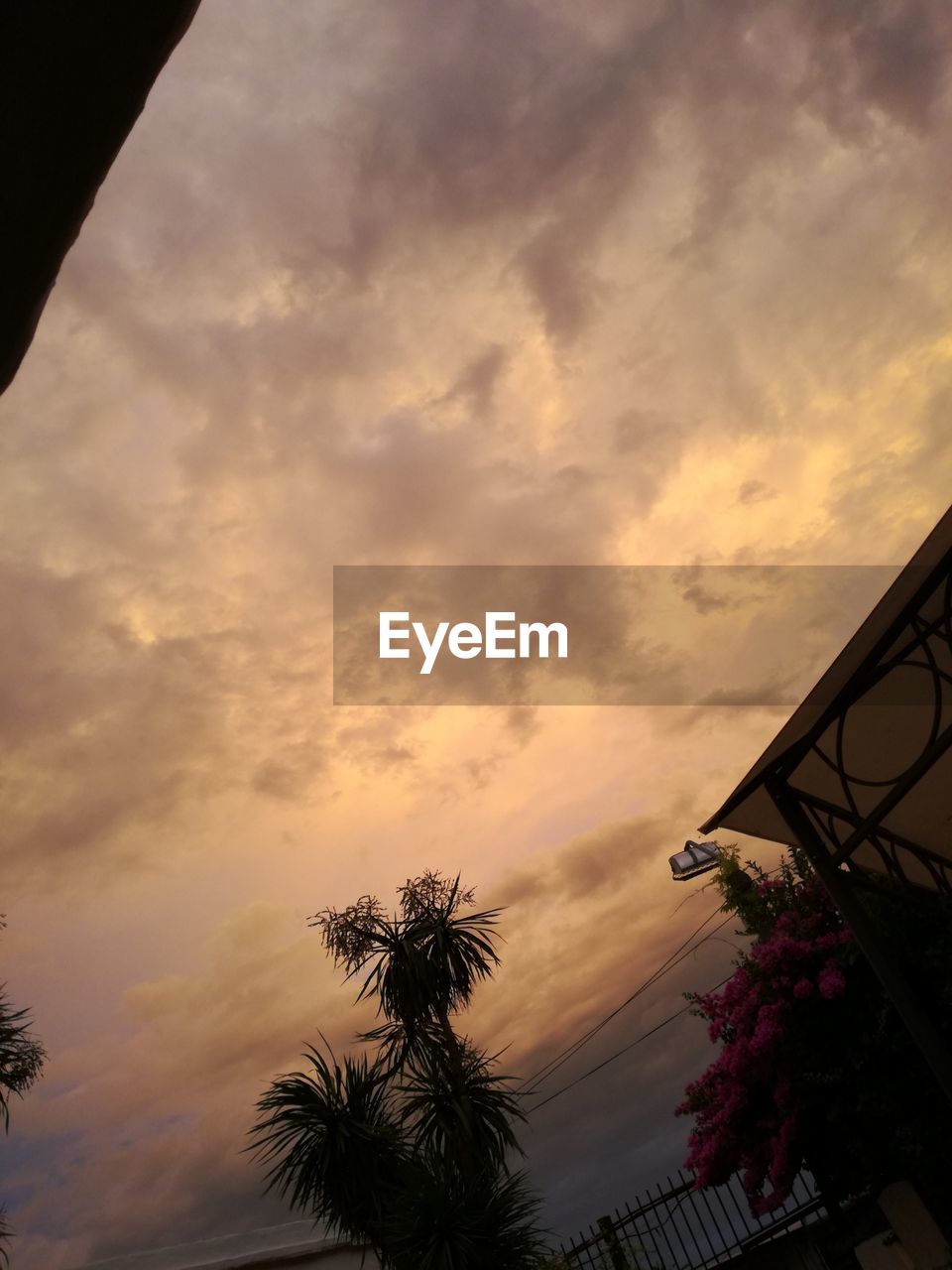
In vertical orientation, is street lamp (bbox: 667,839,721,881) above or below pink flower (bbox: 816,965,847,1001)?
above

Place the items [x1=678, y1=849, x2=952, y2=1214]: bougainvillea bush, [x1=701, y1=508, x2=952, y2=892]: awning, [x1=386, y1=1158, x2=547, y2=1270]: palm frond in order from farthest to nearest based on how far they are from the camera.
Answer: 1. [x1=386, y1=1158, x2=547, y2=1270]: palm frond
2. [x1=678, y1=849, x2=952, y2=1214]: bougainvillea bush
3. [x1=701, y1=508, x2=952, y2=892]: awning

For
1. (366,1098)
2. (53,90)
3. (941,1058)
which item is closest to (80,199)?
(53,90)

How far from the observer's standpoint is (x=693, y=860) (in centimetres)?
1415

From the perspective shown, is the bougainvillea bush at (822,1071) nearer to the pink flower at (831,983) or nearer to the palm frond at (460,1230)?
the pink flower at (831,983)

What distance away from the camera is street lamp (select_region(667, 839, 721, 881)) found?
13766mm

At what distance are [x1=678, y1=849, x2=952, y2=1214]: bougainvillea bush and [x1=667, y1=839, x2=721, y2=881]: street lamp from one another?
3.55 m

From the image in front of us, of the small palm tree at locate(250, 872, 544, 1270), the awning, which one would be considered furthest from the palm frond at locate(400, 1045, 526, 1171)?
the awning

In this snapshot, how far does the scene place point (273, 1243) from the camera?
15102 millimetres

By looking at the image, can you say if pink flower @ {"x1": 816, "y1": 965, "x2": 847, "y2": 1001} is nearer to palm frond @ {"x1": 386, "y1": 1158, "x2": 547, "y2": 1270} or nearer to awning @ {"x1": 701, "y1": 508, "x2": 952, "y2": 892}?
awning @ {"x1": 701, "y1": 508, "x2": 952, "y2": 892}

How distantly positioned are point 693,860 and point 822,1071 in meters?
5.05

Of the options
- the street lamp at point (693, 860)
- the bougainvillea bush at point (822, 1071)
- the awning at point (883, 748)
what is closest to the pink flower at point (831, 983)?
the bougainvillea bush at point (822, 1071)

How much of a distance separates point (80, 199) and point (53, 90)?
75mm

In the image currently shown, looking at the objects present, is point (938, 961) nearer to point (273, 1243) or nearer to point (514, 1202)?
point (514, 1202)

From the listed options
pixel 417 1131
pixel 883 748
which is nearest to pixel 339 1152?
pixel 417 1131
